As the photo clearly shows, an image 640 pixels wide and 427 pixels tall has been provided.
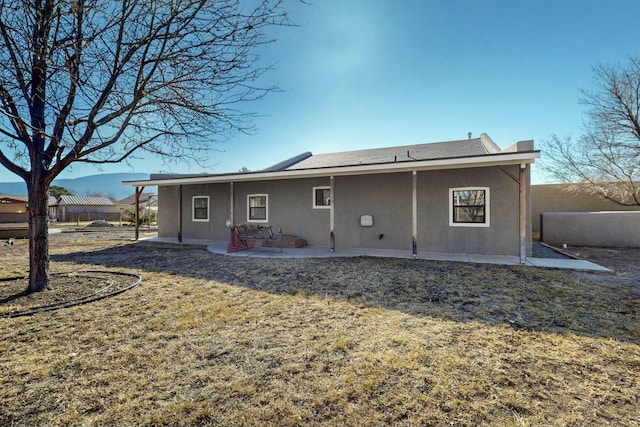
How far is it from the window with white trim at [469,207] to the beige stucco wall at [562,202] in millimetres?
9110

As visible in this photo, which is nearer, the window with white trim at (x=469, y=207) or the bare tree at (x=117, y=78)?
the bare tree at (x=117, y=78)

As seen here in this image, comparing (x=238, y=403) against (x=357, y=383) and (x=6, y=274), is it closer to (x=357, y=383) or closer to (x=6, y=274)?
(x=357, y=383)

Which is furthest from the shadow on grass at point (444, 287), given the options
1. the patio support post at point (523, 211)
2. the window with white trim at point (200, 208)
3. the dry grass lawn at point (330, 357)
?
the window with white trim at point (200, 208)

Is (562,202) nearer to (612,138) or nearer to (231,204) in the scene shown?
(612,138)

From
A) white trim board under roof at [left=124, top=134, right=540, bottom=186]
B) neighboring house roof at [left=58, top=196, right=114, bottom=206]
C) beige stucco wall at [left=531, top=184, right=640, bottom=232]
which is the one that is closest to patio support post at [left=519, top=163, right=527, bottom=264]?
white trim board under roof at [left=124, top=134, right=540, bottom=186]

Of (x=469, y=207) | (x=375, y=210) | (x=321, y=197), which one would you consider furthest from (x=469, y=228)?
(x=321, y=197)

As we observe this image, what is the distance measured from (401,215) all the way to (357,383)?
24.1 ft

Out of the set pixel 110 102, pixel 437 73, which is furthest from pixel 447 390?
pixel 437 73

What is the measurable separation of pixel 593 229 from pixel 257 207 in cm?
1278

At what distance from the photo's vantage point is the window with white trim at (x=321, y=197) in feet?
33.2

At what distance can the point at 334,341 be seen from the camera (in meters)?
3.02

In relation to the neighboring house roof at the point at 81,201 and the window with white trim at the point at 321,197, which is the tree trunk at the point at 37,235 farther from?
the neighboring house roof at the point at 81,201

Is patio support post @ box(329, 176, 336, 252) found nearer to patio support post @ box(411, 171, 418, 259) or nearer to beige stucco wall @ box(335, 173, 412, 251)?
beige stucco wall @ box(335, 173, 412, 251)

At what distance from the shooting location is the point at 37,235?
4555 mm
